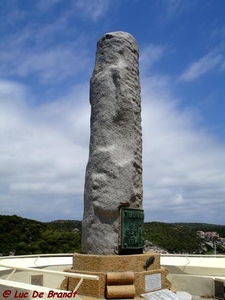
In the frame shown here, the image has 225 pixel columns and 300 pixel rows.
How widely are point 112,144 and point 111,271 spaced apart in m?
2.34

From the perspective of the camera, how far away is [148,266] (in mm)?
6215

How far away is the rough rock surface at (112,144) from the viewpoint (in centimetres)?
638

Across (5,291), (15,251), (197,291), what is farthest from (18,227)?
(5,291)

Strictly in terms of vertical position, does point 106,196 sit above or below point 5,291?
above

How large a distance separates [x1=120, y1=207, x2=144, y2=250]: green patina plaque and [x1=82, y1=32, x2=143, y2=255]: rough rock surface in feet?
0.38

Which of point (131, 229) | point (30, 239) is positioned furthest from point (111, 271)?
point (30, 239)

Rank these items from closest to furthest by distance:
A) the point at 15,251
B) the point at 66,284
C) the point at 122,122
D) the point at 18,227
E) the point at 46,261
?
the point at 66,284
the point at 122,122
the point at 46,261
the point at 15,251
the point at 18,227

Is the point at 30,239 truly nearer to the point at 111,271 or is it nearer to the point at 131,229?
the point at 131,229

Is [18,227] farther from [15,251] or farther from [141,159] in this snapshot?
[141,159]

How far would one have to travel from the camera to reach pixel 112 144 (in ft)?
22.1

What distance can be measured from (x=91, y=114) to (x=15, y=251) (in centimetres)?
1370

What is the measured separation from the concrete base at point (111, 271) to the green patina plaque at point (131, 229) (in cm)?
26

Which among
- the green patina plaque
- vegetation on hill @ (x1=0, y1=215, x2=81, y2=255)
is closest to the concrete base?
the green patina plaque

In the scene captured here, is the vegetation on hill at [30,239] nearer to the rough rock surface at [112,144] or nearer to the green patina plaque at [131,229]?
the green patina plaque at [131,229]
